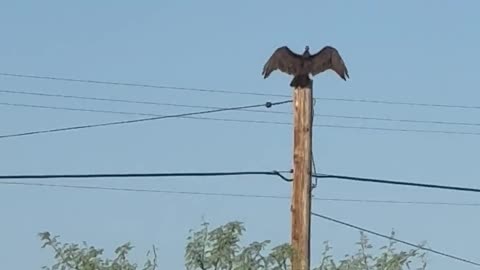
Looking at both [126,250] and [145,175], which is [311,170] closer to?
[126,250]

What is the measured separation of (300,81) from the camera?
16188 mm

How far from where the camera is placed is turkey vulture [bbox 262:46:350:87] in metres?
16.3

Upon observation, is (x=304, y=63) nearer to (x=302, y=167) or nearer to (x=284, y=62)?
(x=284, y=62)

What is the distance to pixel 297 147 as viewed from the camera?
15.9 meters

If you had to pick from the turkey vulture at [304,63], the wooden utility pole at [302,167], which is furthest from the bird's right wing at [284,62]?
the wooden utility pole at [302,167]

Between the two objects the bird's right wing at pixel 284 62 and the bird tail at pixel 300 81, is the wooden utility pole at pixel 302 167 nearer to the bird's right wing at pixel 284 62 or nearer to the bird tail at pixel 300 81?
the bird tail at pixel 300 81

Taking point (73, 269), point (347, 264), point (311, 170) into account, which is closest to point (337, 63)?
point (311, 170)

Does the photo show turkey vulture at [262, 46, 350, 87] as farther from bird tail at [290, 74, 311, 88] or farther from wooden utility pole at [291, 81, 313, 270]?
wooden utility pole at [291, 81, 313, 270]

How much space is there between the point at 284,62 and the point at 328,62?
505mm

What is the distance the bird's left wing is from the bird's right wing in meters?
0.18

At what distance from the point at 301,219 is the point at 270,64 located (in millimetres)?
1950

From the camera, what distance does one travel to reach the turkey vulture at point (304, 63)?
53.5ft

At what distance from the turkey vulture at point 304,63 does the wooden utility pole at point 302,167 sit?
261 millimetres

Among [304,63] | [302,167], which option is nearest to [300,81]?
[304,63]
